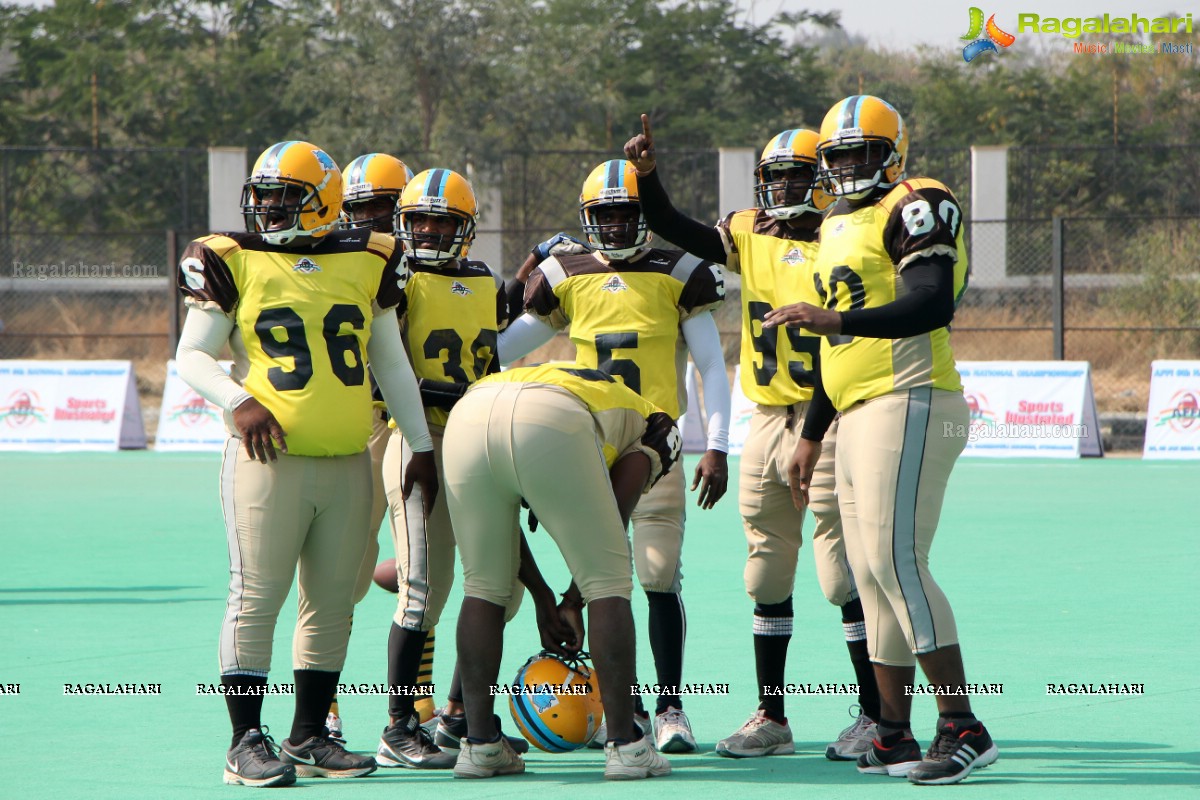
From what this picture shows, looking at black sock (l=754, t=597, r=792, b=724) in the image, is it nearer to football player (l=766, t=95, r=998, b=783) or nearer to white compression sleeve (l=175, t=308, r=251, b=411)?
football player (l=766, t=95, r=998, b=783)

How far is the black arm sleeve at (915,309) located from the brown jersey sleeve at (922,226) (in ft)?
0.13

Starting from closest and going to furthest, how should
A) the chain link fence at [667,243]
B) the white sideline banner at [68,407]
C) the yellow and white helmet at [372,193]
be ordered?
the yellow and white helmet at [372,193]
the white sideline banner at [68,407]
the chain link fence at [667,243]

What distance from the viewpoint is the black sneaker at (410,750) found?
216 inches

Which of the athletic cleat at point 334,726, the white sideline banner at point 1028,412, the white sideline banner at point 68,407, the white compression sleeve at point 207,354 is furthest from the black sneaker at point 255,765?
the white sideline banner at point 68,407

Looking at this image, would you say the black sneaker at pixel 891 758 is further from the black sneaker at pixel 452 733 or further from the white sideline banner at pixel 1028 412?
the white sideline banner at pixel 1028 412

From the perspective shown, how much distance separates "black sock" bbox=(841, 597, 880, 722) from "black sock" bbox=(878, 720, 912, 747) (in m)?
0.40

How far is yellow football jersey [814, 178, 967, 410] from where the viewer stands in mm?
5102

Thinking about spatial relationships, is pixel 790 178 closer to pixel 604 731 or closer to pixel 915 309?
pixel 915 309

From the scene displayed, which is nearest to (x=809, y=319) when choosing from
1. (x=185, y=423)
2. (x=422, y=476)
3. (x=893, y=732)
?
(x=893, y=732)

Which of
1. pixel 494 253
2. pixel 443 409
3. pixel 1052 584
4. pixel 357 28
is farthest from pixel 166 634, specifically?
pixel 357 28

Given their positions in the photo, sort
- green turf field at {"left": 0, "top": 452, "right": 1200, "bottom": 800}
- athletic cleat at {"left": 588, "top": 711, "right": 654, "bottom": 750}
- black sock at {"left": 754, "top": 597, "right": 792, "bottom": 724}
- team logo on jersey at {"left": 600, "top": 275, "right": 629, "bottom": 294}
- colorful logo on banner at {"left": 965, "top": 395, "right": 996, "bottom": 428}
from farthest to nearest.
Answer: colorful logo on banner at {"left": 965, "top": 395, "right": 996, "bottom": 428}, team logo on jersey at {"left": 600, "top": 275, "right": 629, "bottom": 294}, black sock at {"left": 754, "top": 597, "right": 792, "bottom": 724}, athletic cleat at {"left": 588, "top": 711, "right": 654, "bottom": 750}, green turf field at {"left": 0, "top": 452, "right": 1200, "bottom": 800}

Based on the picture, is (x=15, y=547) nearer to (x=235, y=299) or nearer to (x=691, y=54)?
(x=235, y=299)

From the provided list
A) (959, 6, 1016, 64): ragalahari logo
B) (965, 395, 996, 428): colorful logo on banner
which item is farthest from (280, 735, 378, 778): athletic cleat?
(959, 6, 1016, 64): ragalahari logo

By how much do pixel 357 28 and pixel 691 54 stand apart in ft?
31.2
